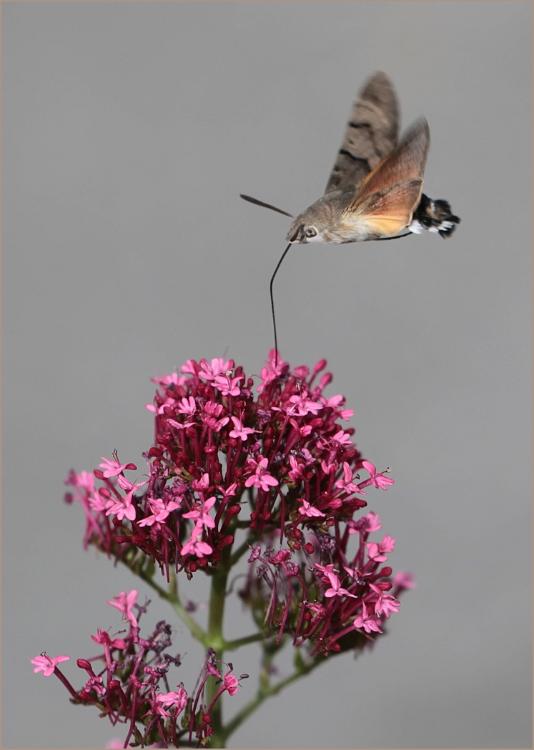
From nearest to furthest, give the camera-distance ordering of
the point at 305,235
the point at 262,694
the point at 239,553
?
the point at 305,235, the point at 239,553, the point at 262,694

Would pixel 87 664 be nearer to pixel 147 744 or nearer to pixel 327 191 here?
pixel 147 744

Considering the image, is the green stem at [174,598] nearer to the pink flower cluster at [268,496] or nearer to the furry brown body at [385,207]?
the pink flower cluster at [268,496]

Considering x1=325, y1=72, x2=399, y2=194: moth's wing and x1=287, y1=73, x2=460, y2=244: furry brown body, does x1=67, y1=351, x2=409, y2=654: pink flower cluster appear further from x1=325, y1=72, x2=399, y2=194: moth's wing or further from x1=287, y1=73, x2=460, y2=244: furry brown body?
x1=325, y1=72, x2=399, y2=194: moth's wing

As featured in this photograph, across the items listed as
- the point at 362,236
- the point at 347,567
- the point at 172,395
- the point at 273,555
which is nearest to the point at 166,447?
the point at 172,395

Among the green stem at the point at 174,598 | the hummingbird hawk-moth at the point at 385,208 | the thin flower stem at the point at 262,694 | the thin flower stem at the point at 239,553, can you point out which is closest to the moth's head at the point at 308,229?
the hummingbird hawk-moth at the point at 385,208

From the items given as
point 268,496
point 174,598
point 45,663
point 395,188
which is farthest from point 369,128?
point 45,663

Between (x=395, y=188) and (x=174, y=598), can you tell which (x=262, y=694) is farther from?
(x=395, y=188)
